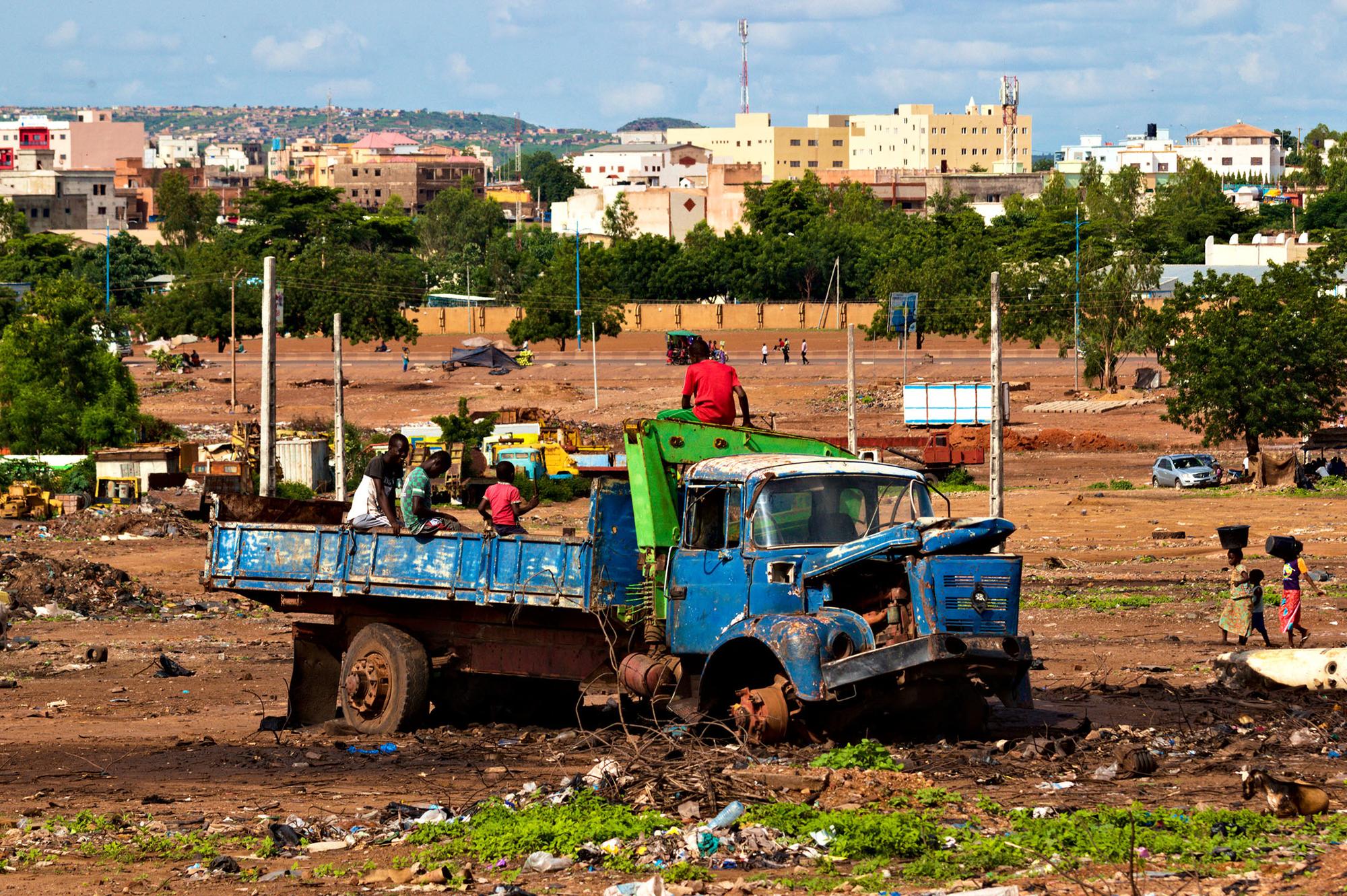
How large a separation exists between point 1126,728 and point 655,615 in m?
3.80

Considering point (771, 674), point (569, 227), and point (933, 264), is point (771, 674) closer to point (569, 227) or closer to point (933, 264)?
point (933, 264)

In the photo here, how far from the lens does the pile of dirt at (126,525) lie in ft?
118

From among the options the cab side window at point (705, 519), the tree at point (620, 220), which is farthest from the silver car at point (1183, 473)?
the tree at point (620, 220)

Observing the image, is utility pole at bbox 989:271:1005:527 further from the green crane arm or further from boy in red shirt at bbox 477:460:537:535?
the green crane arm

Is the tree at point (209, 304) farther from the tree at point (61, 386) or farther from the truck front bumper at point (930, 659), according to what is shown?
the truck front bumper at point (930, 659)

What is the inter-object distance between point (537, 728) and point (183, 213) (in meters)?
153

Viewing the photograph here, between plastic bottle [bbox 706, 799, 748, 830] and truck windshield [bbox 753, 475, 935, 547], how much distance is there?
8.91ft

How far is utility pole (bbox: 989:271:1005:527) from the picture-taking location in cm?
2761

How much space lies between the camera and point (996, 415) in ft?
93.8

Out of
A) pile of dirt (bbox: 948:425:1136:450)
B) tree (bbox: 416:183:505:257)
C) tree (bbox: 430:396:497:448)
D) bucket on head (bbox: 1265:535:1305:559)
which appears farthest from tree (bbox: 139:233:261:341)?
bucket on head (bbox: 1265:535:1305:559)

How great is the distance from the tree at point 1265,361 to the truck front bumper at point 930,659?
34.9m

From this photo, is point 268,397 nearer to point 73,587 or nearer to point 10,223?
point 73,587

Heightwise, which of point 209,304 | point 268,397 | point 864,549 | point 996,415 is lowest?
point 864,549

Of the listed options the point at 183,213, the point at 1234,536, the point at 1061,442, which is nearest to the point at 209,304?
the point at 1061,442
